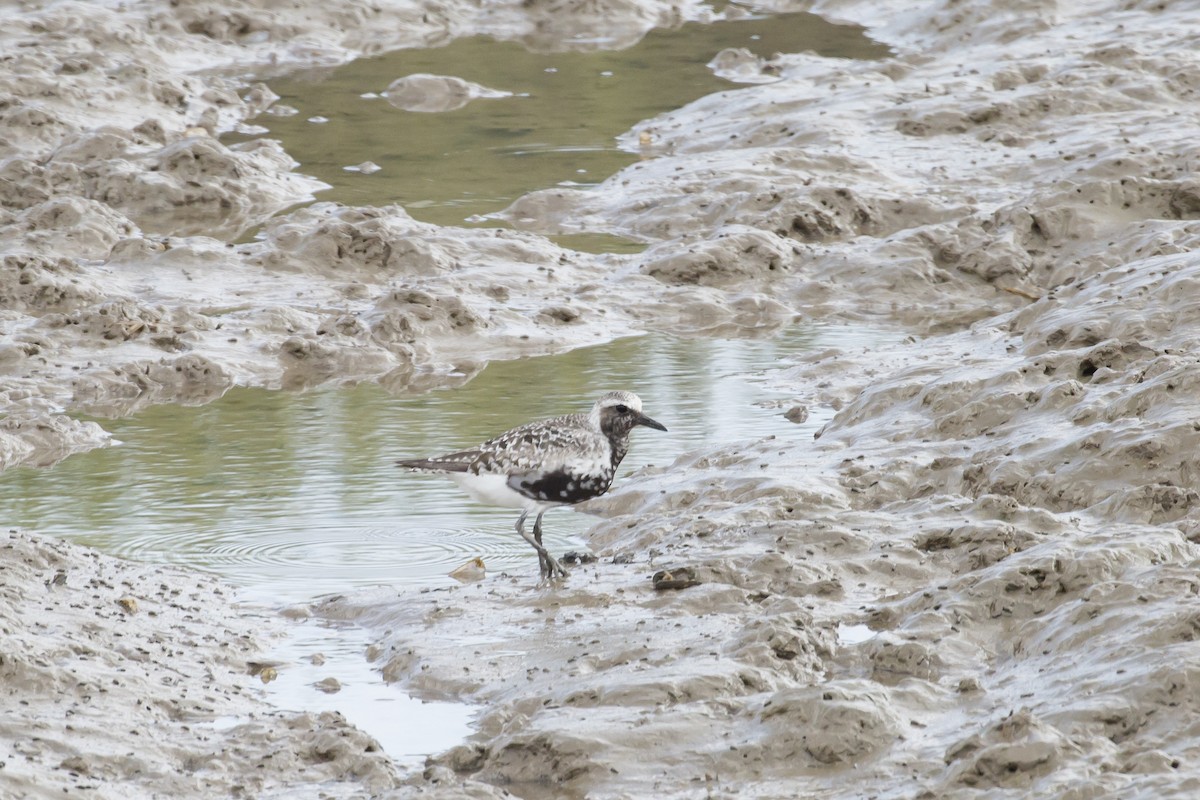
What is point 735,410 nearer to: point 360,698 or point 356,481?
point 356,481

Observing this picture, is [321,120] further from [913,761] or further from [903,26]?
[913,761]

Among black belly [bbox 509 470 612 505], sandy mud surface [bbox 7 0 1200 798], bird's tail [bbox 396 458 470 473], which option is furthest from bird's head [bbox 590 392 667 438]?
bird's tail [bbox 396 458 470 473]

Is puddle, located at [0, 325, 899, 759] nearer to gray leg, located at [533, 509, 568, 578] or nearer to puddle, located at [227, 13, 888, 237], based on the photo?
gray leg, located at [533, 509, 568, 578]

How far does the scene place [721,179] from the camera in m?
13.5

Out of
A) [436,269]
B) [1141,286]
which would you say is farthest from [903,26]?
[1141,286]

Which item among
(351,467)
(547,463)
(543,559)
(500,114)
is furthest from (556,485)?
(500,114)

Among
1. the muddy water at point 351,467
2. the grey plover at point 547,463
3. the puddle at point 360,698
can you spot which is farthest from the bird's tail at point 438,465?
the puddle at point 360,698

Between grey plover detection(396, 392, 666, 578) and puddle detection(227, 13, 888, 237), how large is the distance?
519 cm

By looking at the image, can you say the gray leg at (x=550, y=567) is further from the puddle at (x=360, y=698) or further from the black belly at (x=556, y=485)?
the puddle at (x=360, y=698)

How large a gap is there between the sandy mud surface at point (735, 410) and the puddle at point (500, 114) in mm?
487

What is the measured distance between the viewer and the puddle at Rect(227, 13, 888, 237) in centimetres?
1440

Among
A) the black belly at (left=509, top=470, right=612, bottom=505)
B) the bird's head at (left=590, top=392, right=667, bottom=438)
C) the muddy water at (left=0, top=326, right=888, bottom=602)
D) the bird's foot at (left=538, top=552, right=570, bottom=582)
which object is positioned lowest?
the muddy water at (left=0, top=326, right=888, bottom=602)

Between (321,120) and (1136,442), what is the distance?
10804 millimetres

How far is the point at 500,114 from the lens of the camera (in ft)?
54.8
